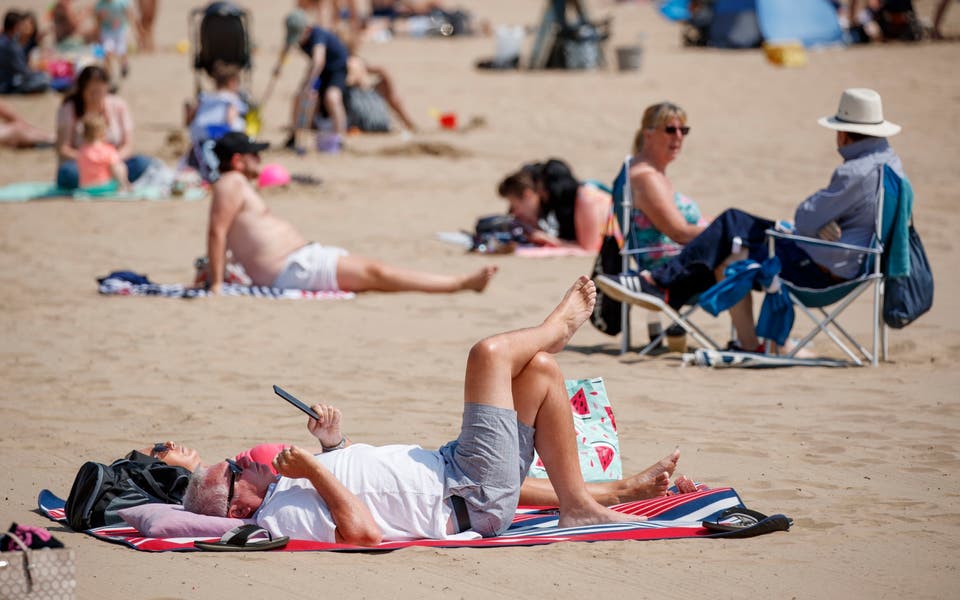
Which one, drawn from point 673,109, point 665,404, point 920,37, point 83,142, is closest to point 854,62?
point 920,37

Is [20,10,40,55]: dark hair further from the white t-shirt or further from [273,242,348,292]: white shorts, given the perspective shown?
the white t-shirt

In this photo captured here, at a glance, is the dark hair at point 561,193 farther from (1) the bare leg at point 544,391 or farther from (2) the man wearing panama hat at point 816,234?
(1) the bare leg at point 544,391

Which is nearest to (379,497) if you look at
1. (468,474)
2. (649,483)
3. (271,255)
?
(468,474)

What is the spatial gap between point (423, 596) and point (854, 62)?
16.3 m

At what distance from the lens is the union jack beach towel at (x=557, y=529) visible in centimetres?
407

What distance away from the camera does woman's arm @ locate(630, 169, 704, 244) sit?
274 inches

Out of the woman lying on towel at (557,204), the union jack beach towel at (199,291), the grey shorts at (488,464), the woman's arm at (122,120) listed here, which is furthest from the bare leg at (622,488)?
the woman's arm at (122,120)

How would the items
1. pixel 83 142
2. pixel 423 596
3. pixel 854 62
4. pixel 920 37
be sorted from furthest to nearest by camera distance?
pixel 920 37, pixel 854 62, pixel 83 142, pixel 423 596

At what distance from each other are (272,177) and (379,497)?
28.1 feet

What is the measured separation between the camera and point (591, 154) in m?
13.6

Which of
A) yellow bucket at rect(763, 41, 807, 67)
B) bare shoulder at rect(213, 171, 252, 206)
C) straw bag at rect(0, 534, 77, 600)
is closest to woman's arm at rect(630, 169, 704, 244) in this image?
bare shoulder at rect(213, 171, 252, 206)

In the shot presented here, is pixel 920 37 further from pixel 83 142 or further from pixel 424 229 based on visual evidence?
pixel 83 142

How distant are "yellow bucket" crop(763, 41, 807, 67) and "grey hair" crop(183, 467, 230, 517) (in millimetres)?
15623

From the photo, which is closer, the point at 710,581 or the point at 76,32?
the point at 710,581
